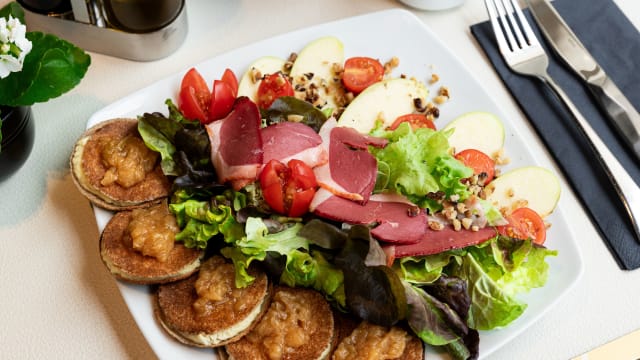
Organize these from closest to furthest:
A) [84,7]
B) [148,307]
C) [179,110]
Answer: [148,307]
[179,110]
[84,7]

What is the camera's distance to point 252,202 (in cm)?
254

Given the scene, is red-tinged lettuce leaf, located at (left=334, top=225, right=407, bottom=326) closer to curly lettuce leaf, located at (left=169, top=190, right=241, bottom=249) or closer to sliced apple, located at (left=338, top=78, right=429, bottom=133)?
curly lettuce leaf, located at (left=169, top=190, right=241, bottom=249)

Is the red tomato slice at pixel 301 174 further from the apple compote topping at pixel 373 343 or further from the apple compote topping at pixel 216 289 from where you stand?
the apple compote topping at pixel 373 343

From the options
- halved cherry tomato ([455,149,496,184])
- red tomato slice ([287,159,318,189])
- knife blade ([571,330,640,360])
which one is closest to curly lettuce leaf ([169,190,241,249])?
red tomato slice ([287,159,318,189])

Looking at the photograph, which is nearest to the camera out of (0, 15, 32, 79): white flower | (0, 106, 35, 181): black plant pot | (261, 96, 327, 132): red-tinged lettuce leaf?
(0, 15, 32, 79): white flower

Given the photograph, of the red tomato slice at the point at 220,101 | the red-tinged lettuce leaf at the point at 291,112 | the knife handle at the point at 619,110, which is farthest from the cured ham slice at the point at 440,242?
the knife handle at the point at 619,110

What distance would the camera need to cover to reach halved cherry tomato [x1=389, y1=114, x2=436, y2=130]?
294 centimetres

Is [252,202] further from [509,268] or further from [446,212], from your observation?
[509,268]

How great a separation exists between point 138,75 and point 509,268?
72.0 inches

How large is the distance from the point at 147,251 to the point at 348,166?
30.0 inches

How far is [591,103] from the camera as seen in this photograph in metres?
3.29

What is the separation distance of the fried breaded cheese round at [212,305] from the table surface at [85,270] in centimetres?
29

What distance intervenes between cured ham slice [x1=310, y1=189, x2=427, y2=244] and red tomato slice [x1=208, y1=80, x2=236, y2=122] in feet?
1.89

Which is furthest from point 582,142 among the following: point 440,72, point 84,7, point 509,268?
point 84,7
